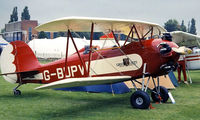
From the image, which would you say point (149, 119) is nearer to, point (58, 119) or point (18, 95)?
point (58, 119)

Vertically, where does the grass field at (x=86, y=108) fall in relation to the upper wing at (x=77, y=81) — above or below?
below

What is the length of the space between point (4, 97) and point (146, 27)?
4949 millimetres

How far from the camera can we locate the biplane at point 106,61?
7102 mm

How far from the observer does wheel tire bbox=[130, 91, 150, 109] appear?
6918mm

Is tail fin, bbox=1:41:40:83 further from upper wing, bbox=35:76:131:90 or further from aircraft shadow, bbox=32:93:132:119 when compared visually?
upper wing, bbox=35:76:131:90

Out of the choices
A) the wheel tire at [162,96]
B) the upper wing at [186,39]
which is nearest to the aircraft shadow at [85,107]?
the wheel tire at [162,96]

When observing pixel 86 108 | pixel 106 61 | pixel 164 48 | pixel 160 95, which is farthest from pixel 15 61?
pixel 164 48

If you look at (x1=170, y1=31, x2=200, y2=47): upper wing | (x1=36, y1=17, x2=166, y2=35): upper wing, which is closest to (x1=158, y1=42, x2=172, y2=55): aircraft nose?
(x1=36, y1=17, x2=166, y2=35): upper wing

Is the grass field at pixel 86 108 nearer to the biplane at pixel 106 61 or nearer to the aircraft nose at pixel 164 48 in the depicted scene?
the biplane at pixel 106 61

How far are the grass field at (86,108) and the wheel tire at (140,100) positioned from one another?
0.53 feet

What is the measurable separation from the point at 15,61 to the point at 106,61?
3.20 meters

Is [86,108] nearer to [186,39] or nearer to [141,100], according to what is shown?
[141,100]

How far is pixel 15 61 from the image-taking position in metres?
9.21

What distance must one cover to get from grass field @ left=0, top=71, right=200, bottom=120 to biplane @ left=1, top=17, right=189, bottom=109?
1.68 feet
